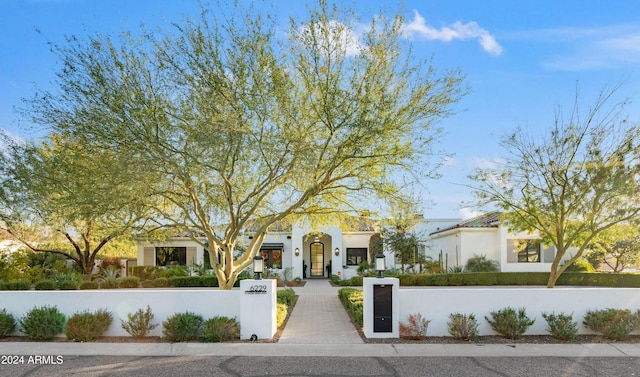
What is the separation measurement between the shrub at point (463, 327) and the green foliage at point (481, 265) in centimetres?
1632

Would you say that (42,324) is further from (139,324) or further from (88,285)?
(88,285)

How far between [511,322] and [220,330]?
5924mm

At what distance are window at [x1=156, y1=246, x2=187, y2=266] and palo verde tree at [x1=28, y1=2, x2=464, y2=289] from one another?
22.0m

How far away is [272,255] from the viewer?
30094 mm

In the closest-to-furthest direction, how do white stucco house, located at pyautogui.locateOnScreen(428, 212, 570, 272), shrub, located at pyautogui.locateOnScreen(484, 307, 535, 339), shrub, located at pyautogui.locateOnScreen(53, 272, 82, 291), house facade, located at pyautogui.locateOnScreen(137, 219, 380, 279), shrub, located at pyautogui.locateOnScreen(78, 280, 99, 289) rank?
shrub, located at pyautogui.locateOnScreen(484, 307, 535, 339), shrub, located at pyautogui.locateOnScreen(53, 272, 82, 291), shrub, located at pyautogui.locateOnScreen(78, 280, 99, 289), white stucco house, located at pyautogui.locateOnScreen(428, 212, 570, 272), house facade, located at pyautogui.locateOnScreen(137, 219, 380, 279)

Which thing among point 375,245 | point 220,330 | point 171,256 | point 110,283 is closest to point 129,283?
point 110,283

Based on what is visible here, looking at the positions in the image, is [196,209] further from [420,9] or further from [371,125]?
[420,9]

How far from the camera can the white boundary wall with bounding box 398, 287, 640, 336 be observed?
1003 centimetres

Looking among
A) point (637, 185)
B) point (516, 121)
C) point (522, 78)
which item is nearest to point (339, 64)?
point (522, 78)

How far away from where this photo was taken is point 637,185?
12797mm

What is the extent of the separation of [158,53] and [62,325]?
616 centimetres

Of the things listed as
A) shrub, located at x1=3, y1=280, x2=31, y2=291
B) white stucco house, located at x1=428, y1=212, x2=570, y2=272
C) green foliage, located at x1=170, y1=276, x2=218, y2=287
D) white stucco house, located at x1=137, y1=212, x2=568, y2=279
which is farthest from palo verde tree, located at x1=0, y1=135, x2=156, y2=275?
white stucco house, located at x1=428, y1=212, x2=570, y2=272

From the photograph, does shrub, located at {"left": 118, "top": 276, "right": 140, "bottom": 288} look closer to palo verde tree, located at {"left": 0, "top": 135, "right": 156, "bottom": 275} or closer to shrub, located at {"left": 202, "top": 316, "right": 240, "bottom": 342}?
palo verde tree, located at {"left": 0, "top": 135, "right": 156, "bottom": 275}

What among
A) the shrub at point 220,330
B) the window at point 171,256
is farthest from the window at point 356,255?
the shrub at point 220,330
